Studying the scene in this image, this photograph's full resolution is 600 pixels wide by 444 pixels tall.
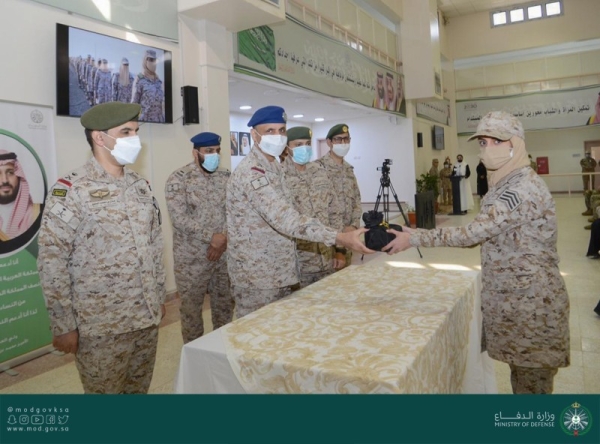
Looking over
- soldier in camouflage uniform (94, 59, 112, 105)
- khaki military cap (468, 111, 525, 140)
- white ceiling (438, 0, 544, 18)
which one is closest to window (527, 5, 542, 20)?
white ceiling (438, 0, 544, 18)

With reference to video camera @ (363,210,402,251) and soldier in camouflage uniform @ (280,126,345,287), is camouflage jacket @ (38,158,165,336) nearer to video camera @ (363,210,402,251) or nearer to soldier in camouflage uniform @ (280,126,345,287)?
video camera @ (363,210,402,251)

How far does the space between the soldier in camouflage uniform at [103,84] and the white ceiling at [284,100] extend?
6.07 ft

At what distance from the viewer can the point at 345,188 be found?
392 cm

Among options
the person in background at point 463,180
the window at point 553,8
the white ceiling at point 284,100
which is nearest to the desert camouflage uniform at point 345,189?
the white ceiling at point 284,100

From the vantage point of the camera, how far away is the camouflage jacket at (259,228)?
1974 mm

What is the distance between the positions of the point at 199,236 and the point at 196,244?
7 centimetres

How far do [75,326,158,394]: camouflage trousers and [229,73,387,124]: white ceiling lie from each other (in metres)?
4.20

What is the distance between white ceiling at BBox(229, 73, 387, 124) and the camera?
6.68 metres

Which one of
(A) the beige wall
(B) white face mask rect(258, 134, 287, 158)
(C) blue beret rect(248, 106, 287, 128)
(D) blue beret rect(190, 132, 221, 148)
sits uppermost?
(A) the beige wall

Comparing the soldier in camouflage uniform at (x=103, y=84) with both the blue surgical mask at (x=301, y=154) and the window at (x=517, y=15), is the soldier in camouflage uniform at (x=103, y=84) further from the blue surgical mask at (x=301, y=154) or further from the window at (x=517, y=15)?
the window at (x=517, y=15)

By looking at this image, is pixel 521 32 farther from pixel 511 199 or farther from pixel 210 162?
pixel 511 199

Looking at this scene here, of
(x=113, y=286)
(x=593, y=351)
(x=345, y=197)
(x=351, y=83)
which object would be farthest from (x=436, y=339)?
(x=351, y=83)
